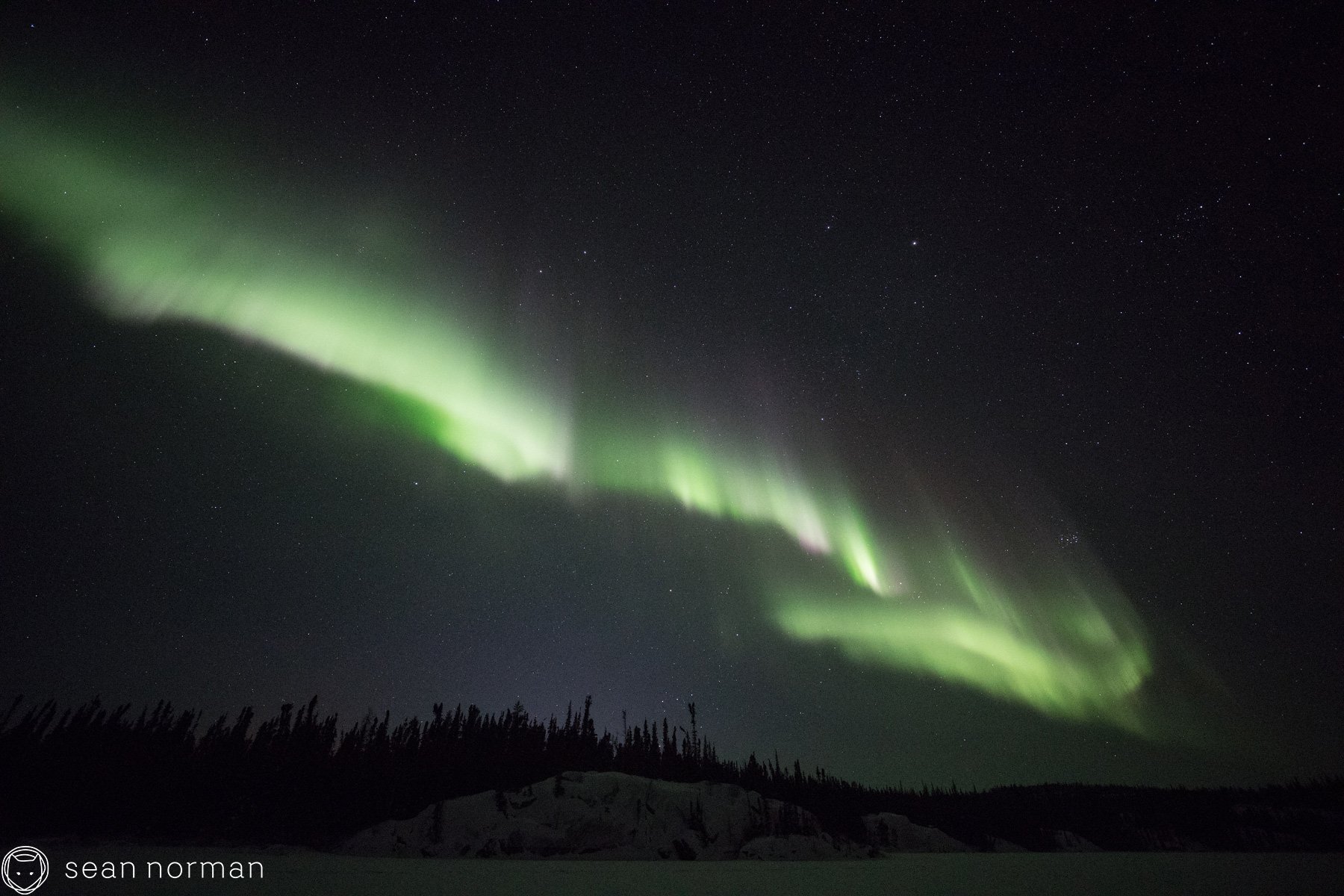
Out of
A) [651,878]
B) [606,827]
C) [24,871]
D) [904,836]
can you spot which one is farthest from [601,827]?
[904,836]

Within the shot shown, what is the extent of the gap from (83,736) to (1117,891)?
433 ft

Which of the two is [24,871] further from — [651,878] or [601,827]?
[601,827]

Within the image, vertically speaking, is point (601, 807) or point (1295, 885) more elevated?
point (601, 807)

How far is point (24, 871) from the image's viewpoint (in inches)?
1168

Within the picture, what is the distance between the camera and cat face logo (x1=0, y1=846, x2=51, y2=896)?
78.4 feet

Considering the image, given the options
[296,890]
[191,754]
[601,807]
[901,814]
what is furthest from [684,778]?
[296,890]

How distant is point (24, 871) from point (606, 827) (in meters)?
51.4

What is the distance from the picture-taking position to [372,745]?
10075cm

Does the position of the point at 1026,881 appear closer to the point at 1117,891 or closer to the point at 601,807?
the point at 1117,891

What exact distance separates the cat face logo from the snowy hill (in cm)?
3243

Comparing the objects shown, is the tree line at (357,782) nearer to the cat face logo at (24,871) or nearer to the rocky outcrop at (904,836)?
the rocky outcrop at (904,836)

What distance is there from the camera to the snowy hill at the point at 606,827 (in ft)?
208

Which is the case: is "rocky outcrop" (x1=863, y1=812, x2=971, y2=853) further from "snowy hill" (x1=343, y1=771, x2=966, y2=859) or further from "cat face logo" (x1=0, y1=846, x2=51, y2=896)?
"cat face logo" (x1=0, y1=846, x2=51, y2=896)

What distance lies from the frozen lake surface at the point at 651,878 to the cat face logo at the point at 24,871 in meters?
0.71
